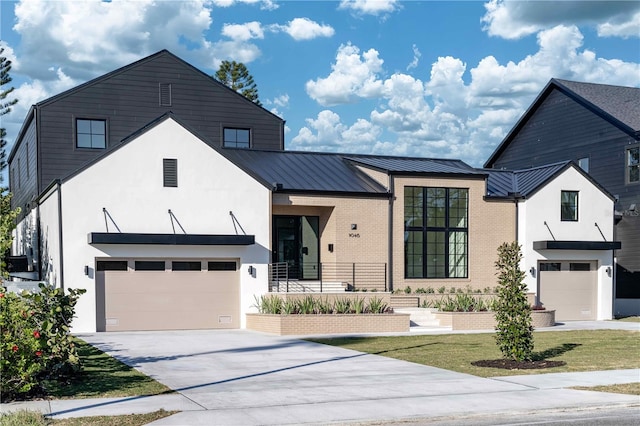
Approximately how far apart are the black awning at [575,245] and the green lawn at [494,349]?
627cm

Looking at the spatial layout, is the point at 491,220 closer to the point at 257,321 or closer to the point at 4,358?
the point at 257,321

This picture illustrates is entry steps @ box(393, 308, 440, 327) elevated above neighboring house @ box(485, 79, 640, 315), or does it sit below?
below

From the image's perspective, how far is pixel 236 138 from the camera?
3656 cm

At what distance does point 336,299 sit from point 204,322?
15.3ft

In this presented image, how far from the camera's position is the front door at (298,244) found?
29344mm

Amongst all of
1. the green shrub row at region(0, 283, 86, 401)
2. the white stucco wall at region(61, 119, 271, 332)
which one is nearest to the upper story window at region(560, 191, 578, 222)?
the white stucco wall at region(61, 119, 271, 332)

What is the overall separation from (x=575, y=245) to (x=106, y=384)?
22966mm

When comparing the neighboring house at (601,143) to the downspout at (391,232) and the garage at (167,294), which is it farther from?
the garage at (167,294)

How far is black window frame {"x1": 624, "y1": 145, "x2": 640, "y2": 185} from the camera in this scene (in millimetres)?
33688

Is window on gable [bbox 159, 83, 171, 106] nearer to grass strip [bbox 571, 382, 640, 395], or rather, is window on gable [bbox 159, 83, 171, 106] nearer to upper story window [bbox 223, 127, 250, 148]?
upper story window [bbox 223, 127, 250, 148]

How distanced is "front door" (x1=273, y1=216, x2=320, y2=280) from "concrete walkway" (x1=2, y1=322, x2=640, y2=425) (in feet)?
34.9

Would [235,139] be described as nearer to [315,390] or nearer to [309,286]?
[309,286]

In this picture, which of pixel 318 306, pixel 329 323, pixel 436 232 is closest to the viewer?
pixel 329 323

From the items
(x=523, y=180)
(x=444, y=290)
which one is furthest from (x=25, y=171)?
(x=523, y=180)
